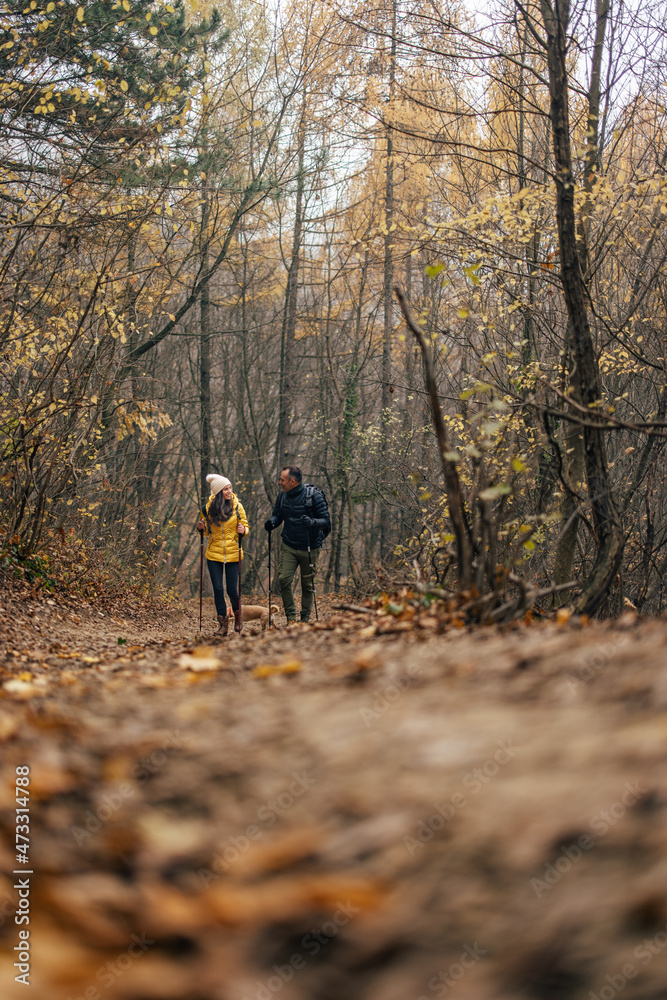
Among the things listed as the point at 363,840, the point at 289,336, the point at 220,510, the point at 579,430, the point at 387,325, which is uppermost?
the point at 387,325

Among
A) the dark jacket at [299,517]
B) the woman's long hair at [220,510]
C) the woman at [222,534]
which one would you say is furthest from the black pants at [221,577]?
the dark jacket at [299,517]

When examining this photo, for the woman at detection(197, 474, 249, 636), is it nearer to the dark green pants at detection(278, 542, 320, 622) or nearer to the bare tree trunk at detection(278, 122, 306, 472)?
the dark green pants at detection(278, 542, 320, 622)

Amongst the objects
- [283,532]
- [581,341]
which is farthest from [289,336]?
[581,341]

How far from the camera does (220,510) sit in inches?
371

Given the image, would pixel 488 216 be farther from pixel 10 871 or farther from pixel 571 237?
pixel 10 871

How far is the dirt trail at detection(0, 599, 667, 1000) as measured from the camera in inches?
67.2

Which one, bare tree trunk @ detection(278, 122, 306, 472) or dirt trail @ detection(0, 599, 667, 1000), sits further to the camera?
bare tree trunk @ detection(278, 122, 306, 472)

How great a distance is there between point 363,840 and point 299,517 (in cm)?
815

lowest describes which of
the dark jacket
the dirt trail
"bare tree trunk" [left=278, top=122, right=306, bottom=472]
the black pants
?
the black pants

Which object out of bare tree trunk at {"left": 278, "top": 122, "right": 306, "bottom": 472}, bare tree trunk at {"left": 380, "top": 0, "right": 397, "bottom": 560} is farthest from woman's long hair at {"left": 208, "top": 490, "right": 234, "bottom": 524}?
bare tree trunk at {"left": 278, "top": 122, "right": 306, "bottom": 472}

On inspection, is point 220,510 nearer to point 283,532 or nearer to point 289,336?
point 283,532

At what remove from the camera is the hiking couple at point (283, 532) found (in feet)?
31.1

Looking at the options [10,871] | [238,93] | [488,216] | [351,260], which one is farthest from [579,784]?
[351,260]

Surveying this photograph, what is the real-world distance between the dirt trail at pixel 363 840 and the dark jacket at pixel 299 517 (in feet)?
23.2
